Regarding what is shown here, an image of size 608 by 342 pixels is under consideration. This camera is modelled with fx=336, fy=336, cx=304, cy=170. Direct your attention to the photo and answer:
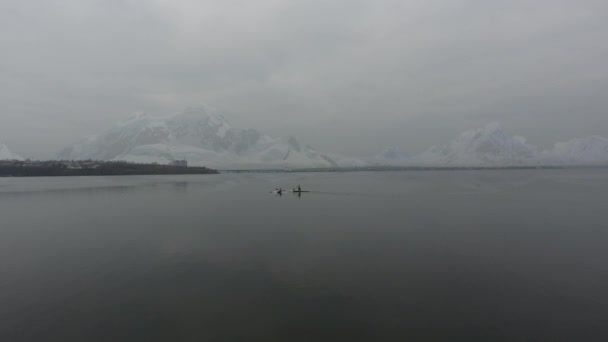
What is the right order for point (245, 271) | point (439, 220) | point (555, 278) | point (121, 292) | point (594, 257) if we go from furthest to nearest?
point (439, 220) → point (594, 257) → point (245, 271) → point (555, 278) → point (121, 292)

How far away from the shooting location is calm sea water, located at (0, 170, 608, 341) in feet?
37.9

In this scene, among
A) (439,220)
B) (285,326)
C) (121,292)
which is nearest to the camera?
(285,326)

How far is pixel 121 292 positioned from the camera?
14.7 m

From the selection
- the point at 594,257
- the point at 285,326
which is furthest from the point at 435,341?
the point at 594,257

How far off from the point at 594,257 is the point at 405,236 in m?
11.1

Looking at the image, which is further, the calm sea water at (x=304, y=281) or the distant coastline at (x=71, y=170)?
the distant coastline at (x=71, y=170)

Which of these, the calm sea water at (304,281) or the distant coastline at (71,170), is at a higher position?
the distant coastline at (71,170)

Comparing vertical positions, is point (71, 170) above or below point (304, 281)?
above

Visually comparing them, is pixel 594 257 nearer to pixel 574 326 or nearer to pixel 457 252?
pixel 457 252

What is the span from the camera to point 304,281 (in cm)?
1588

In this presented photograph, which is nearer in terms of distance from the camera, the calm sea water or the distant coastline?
the calm sea water

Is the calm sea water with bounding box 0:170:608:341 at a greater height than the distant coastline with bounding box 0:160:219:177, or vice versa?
the distant coastline with bounding box 0:160:219:177

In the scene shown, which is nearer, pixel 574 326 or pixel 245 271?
pixel 574 326

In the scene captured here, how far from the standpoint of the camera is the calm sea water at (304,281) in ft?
37.9
